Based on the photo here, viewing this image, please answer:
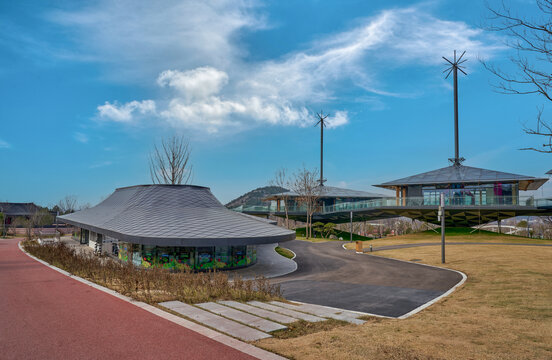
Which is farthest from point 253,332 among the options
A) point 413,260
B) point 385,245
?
point 385,245

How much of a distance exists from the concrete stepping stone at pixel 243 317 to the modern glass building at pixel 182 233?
7.83 metres

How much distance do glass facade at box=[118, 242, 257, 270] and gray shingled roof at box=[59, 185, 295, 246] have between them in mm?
1507

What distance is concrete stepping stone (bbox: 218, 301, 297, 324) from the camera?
9.11m

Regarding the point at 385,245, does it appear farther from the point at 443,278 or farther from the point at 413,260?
the point at 443,278

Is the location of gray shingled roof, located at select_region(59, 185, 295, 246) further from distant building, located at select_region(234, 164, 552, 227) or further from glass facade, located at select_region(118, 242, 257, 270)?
distant building, located at select_region(234, 164, 552, 227)

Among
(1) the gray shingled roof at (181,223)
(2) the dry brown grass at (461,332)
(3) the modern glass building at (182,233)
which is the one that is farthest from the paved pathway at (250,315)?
(1) the gray shingled roof at (181,223)

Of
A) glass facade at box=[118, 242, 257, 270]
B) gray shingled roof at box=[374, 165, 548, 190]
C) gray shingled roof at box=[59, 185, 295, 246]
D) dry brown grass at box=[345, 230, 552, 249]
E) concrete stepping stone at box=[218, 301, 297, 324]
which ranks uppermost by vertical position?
gray shingled roof at box=[374, 165, 548, 190]

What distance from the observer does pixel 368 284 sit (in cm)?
1794

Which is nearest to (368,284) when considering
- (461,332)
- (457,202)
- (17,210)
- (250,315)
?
(461,332)

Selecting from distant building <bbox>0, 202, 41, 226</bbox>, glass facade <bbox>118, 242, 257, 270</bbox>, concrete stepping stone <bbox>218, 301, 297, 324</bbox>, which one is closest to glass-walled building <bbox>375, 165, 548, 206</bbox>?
glass facade <bbox>118, 242, 257, 270</bbox>

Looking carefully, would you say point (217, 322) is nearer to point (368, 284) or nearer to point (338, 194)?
point (368, 284)

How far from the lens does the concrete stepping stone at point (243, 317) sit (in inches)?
327

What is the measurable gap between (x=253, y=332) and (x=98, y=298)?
641 centimetres

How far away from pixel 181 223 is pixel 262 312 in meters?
14.6
